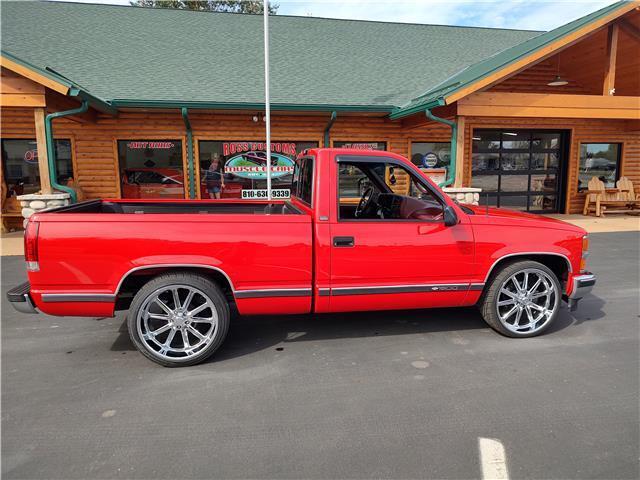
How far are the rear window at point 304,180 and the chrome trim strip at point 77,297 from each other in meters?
1.90

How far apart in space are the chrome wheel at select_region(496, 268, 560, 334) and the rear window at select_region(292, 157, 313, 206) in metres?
2.06

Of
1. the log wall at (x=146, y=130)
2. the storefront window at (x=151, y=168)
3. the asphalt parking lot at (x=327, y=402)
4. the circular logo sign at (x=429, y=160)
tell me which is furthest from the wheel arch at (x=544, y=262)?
the storefront window at (x=151, y=168)

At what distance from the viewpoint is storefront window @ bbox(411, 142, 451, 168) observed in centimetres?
1330

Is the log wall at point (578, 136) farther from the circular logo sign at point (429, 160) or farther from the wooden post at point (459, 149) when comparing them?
the wooden post at point (459, 149)

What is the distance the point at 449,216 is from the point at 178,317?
2508mm

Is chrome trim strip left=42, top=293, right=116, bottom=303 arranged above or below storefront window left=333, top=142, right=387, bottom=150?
below

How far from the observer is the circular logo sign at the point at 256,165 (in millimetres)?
12422

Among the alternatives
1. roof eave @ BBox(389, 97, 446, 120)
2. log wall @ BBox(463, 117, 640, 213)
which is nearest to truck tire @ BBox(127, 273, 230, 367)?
roof eave @ BBox(389, 97, 446, 120)

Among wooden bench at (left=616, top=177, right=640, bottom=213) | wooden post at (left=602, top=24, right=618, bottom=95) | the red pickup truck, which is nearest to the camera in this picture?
the red pickup truck

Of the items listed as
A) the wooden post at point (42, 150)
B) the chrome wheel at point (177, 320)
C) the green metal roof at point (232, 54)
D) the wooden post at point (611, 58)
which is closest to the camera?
the chrome wheel at point (177, 320)

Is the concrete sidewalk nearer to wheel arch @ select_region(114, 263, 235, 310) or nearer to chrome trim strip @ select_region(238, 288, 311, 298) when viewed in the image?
wheel arch @ select_region(114, 263, 235, 310)

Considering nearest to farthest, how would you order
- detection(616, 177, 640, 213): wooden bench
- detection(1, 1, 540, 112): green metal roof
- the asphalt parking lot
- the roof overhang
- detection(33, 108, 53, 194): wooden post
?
1. the asphalt parking lot
2. the roof overhang
3. detection(33, 108, 53, 194): wooden post
4. detection(1, 1, 540, 112): green metal roof
5. detection(616, 177, 640, 213): wooden bench

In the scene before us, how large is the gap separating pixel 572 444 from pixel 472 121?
12.1 metres

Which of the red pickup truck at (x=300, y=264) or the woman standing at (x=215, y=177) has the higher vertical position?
the woman standing at (x=215, y=177)
